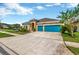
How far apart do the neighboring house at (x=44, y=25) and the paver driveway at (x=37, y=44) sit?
0.12 m

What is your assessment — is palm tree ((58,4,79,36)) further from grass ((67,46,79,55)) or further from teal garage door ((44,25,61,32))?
grass ((67,46,79,55))

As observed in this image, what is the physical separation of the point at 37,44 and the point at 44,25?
557 mm

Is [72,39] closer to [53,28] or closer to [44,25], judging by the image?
[53,28]

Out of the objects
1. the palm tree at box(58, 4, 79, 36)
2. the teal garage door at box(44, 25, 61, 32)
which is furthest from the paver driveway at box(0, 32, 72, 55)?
the palm tree at box(58, 4, 79, 36)

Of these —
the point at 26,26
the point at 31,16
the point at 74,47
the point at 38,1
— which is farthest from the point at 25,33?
the point at 74,47

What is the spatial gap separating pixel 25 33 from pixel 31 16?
1.83 feet

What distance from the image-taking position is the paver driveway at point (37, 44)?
5.04 meters

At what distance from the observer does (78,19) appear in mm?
5160

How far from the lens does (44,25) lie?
17.9ft

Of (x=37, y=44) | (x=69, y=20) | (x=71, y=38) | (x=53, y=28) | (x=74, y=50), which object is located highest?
(x=69, y=20)

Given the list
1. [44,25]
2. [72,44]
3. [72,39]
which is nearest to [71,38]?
[72,39]

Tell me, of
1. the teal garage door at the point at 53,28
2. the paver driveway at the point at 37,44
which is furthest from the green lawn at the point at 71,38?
the teal garage door at the point at 53,28

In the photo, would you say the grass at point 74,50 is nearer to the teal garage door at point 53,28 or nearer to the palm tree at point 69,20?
the palm tree at point 69,20

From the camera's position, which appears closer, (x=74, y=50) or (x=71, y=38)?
(x=74, y=50)
